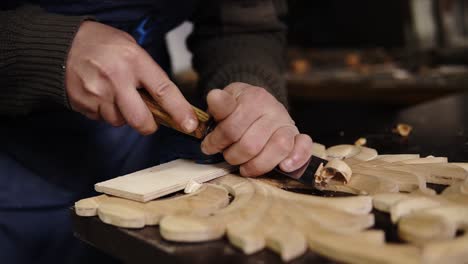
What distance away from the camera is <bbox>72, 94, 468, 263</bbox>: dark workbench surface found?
0.69 meters

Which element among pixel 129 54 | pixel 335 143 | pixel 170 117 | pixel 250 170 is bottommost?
pixel 335 143

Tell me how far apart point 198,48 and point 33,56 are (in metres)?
0.57

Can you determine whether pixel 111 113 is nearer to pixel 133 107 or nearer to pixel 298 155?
pixel 133 107

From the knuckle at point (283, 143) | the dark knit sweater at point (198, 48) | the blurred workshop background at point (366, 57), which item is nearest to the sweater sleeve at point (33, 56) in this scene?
the dark knit sweater at point (198, 48)

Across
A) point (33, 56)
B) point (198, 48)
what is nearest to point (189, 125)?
point (33, 56)

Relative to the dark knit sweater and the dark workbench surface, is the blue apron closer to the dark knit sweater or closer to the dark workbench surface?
the dark knit sweater

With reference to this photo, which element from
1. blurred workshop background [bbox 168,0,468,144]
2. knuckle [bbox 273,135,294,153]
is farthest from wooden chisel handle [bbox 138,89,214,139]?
blurred workshop background [bbox 168,0,468,144]

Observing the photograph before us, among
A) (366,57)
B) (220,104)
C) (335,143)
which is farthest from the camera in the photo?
(366,57)

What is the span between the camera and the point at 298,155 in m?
0.90

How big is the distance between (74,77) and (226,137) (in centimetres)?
27

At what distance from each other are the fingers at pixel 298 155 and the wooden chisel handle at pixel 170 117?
139 mm

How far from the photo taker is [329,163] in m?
0.89

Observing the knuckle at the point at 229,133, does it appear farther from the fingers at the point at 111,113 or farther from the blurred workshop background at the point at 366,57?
the blurred workshop background at the point at 366,57

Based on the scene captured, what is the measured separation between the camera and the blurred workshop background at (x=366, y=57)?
2.36 metres
